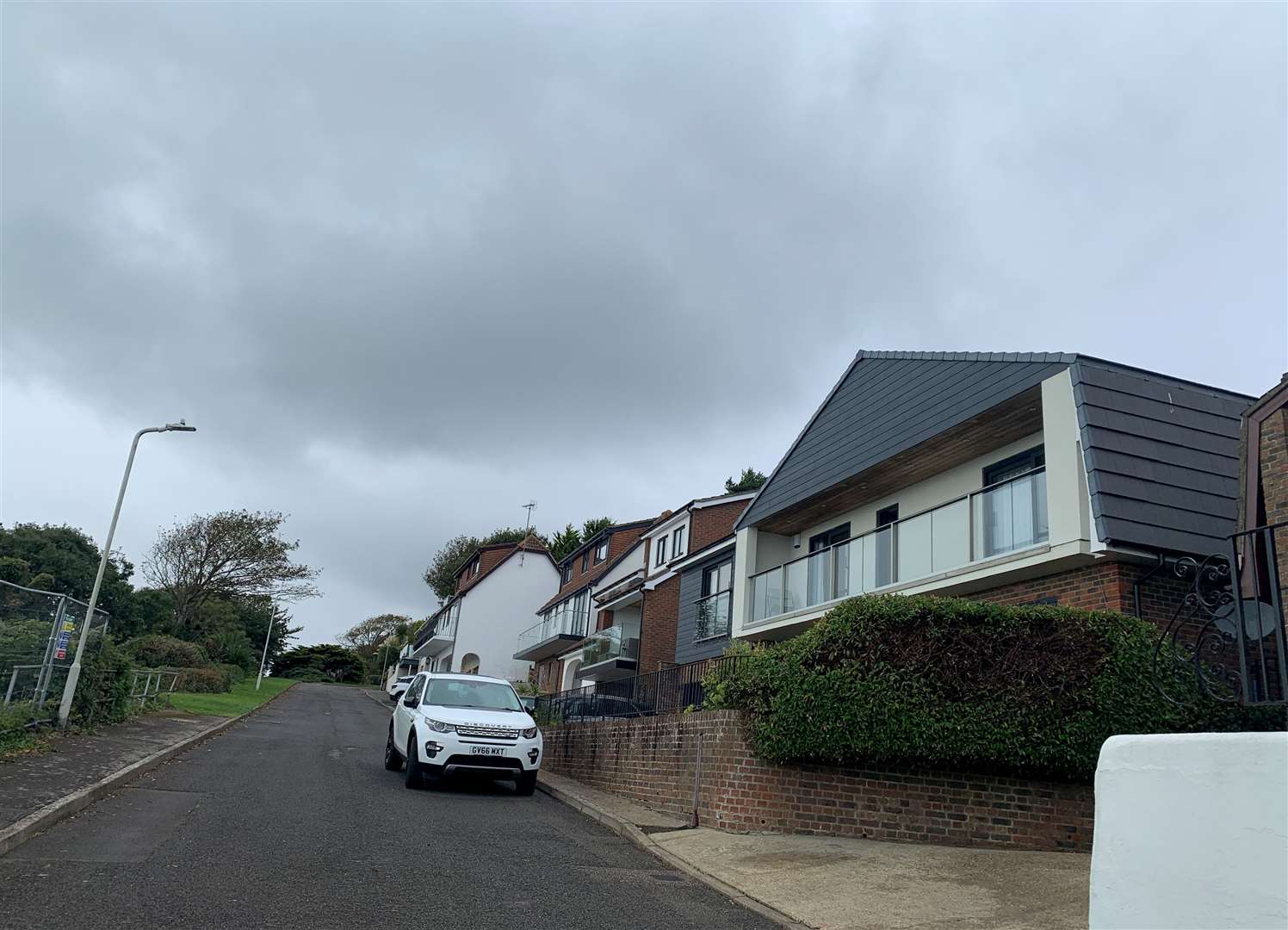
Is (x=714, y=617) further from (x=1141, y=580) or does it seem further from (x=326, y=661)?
(x=326, y=661)

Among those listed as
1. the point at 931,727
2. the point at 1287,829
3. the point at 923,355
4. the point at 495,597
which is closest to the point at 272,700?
the point at 495,597

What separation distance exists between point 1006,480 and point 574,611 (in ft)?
95.5

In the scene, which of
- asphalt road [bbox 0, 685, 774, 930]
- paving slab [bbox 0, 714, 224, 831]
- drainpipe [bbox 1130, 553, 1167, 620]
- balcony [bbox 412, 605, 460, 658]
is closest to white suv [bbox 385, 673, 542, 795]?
asphalt road [bbox 0, 685, 774, 930]

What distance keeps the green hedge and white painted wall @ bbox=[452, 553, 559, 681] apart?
143ft

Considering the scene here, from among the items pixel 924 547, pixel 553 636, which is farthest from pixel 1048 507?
pixel 553 636

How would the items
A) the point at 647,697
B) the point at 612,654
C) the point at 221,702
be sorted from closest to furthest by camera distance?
the point at 647,697 < the point at 221,702 < the point at 612,654

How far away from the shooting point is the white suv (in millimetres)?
13469

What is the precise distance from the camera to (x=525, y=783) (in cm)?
1426

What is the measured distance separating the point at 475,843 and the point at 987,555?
8.54m

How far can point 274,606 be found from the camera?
57.6 metres

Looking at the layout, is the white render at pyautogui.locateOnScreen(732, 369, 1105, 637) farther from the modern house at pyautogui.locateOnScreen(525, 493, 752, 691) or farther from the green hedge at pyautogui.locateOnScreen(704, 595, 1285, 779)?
the modern house at pyautogui.locateOnScreen(525, 493, 752, 691)

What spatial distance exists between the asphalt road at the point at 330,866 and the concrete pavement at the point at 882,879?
1.53ft

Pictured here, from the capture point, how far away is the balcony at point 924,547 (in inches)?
537

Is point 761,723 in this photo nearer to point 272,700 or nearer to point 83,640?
point 83,640
